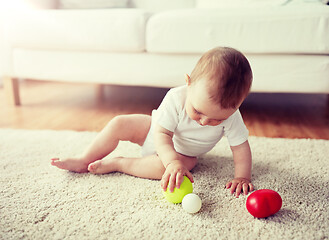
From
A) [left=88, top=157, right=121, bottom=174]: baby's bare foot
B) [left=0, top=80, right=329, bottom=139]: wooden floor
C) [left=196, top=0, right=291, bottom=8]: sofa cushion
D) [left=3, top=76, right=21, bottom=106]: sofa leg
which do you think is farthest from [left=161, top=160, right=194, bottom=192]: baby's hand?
[left=3, top=76, right=21, bottom=106]: sofa leg

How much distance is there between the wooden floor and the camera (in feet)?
4.43

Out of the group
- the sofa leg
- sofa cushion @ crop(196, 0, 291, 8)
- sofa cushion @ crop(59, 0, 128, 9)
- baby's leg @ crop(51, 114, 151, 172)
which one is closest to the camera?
baby's leg @ crop(51, 114, 151, 172)

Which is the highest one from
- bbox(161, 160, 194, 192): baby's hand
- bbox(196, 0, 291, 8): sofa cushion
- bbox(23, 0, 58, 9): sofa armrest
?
bbox(196, 0, 291, 8): sofa cushion

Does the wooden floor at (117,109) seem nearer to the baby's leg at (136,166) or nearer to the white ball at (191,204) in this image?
the baby's leg at (136,166)

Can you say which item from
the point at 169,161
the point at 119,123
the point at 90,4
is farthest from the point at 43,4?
the point at 169,161

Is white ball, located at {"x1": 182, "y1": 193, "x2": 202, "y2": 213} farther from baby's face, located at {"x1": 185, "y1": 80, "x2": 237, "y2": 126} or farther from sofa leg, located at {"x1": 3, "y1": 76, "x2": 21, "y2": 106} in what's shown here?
sofa leg, located at {"x1": 3, "y1": 76, "x2": 21, "y2": 106}

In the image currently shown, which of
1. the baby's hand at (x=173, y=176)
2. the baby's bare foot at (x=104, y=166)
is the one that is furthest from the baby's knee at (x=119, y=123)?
the baby's hand at (x=173, y=176)

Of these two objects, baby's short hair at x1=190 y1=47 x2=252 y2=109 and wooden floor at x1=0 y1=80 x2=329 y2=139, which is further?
wooden floor at x1=0 y1=80 x2=329 y2=139

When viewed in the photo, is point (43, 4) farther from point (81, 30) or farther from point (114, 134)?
point (114, 134)

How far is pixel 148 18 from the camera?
143cm

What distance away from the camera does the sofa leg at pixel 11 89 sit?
1.66m

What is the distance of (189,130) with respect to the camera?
83cm

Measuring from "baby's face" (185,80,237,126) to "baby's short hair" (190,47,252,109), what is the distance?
1cm

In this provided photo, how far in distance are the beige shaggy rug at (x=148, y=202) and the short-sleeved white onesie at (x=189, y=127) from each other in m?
0.10
